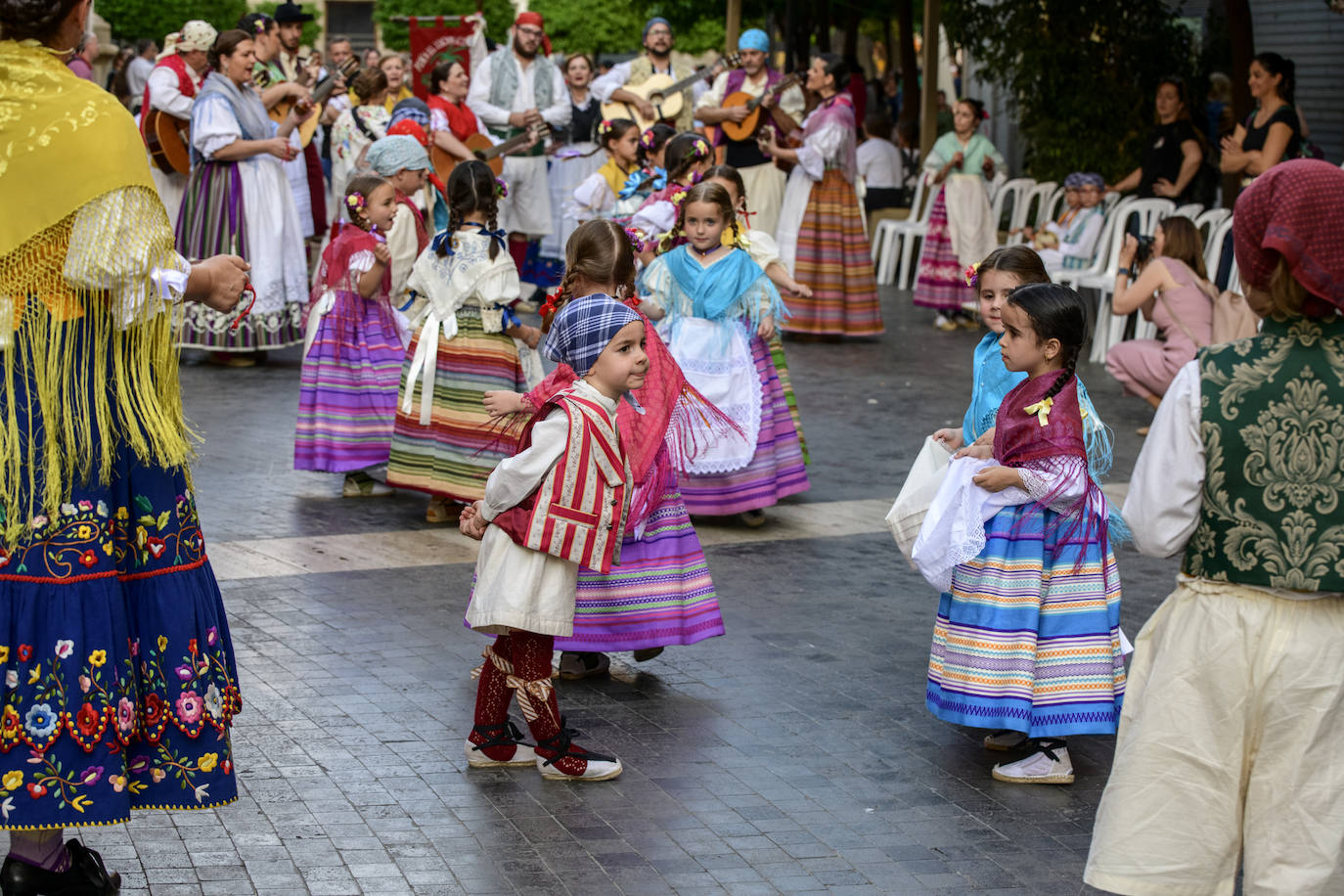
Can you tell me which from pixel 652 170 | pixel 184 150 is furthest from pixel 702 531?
pixel 184 150

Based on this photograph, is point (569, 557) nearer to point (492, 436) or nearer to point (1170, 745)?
point (1170, 745)

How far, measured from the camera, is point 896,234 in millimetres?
17266

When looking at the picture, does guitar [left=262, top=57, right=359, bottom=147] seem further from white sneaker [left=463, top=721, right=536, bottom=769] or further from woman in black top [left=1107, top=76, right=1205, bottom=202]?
white sneaker [left=463, top=721, right=536, bottom=769]

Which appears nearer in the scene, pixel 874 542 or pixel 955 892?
pixel 955 892

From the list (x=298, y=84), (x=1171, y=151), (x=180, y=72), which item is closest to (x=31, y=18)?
(x=180, y=72)

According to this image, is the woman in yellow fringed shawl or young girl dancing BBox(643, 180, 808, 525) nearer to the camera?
the woman in yellow fringed shawl

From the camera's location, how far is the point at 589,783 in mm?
4746

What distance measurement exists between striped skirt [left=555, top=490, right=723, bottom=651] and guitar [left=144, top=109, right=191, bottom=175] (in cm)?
693

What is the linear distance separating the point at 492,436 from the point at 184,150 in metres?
5.05

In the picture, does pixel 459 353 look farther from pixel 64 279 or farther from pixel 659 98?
pixel 659 98

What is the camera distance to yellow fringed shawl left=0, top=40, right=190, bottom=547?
3600mm

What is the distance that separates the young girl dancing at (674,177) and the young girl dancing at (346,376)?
4.36 feet

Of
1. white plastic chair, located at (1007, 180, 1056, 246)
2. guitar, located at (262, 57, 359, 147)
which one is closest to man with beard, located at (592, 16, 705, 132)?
guitar, located at (262, 57, 359, 147)

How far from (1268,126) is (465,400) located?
6108 mm
